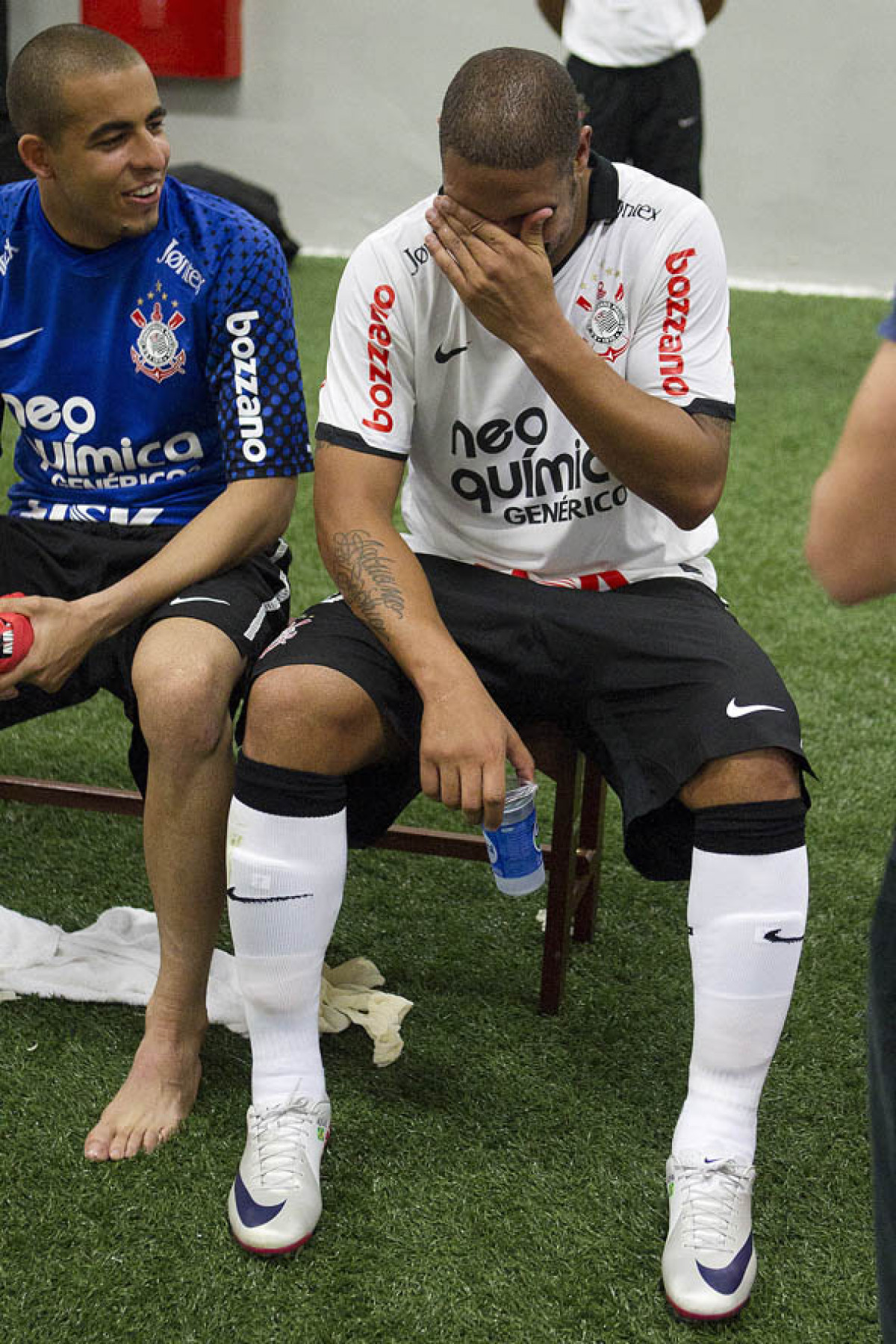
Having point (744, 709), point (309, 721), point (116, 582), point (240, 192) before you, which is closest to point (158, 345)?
point (116, 582)

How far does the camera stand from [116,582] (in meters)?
1.85

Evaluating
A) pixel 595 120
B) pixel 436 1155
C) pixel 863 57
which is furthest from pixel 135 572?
pixel 863 57

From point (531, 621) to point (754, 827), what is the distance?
0.36 m

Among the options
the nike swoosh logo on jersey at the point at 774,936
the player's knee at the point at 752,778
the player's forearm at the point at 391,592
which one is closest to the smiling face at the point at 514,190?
the player's forearm at the point at 391,592

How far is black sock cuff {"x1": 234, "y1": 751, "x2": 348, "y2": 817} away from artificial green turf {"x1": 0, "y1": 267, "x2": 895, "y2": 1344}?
1.32 ft

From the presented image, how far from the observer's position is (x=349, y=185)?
22.1 feet

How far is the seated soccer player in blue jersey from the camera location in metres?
1.68

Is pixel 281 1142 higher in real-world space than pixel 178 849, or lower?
lower

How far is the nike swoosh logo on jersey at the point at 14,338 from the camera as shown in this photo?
185 cm

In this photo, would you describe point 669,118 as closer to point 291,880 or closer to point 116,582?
point 116,582

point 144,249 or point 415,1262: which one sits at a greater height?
Result: point 144,249

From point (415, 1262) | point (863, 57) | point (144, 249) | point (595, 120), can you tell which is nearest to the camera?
point (415, 1262)

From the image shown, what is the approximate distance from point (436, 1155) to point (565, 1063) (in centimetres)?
23

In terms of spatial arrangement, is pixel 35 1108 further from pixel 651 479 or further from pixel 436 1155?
pixel 651 479
